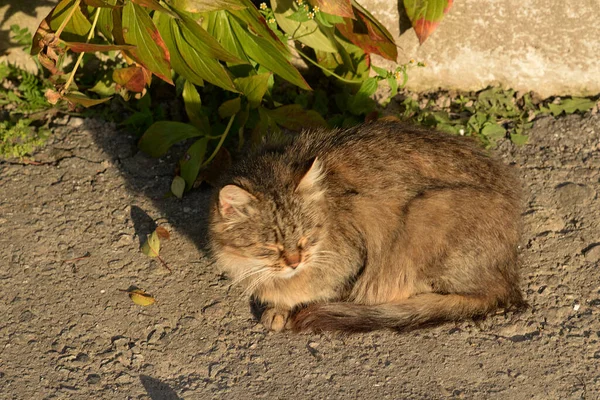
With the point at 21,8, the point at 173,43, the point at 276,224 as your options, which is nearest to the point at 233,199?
the point at 276,224

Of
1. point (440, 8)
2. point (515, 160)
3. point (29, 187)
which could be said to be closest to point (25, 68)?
point (29, 187)

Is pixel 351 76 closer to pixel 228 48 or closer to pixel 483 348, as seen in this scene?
pixel 228 48

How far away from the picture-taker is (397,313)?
13.5 feet

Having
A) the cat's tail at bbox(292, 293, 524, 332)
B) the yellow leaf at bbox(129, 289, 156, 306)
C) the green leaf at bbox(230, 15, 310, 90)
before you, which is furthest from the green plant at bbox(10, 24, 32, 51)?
the cat's tail at bbox(292, 293, 524, 332)

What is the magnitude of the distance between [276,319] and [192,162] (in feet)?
4.06

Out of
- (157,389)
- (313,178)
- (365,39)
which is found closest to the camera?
(157,389)

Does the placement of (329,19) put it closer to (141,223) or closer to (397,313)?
(141,223)

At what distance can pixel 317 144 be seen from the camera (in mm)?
4395

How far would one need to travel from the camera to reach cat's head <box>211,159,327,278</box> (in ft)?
13.0

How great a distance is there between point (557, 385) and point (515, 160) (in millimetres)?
1757

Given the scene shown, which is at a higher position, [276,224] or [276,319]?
[276,224]

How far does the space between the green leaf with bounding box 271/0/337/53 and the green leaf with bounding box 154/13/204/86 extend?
2.50 feet

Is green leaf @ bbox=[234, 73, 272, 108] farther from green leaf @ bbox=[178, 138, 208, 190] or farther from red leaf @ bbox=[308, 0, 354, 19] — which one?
red leaf @ bbox=[308, 0, 354, 19]

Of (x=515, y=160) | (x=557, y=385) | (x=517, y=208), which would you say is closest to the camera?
(x=557, y=385)
